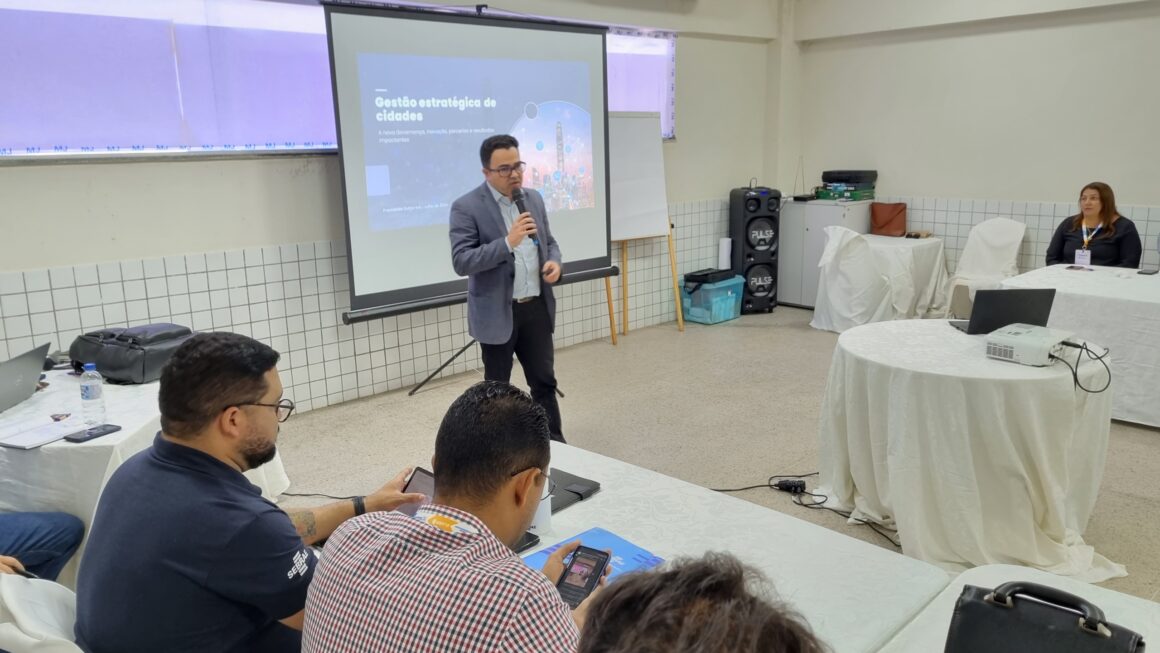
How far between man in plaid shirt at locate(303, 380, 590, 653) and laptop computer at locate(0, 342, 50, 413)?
1.98 m

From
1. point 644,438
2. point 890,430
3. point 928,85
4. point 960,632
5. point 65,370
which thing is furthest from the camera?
point 928,85

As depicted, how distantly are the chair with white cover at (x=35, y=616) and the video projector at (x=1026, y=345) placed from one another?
2.78 m

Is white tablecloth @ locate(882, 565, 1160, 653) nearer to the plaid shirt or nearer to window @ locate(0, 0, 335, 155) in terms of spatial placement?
the plaid shirt

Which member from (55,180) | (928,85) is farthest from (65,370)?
(928,85)

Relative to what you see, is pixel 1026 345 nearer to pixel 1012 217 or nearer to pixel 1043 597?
pixel 1043 597

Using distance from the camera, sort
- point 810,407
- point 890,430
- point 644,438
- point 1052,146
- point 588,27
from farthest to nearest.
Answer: point 1052,146 → point 588,27 → point 810,407 → point 644,438 → point 890,430

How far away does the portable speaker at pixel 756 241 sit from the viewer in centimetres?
698

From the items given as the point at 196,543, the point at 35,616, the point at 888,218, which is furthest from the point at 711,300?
the point at 35,616

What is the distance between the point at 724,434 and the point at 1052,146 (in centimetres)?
381

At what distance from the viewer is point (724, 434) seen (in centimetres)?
428

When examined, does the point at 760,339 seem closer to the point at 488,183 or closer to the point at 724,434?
the point at 724,434

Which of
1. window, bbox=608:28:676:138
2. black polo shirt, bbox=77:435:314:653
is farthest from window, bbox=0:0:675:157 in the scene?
black polo shirt, bbox=77:435:314:653

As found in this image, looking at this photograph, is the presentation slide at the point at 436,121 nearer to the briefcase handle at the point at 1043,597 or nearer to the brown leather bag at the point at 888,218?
the brown leather bag at the point at 888,218

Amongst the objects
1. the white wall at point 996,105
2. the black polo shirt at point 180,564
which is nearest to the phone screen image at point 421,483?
the black polo shirt at point 180,564
